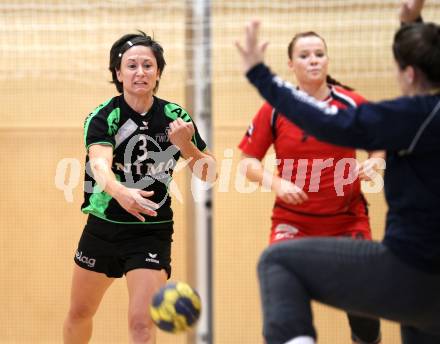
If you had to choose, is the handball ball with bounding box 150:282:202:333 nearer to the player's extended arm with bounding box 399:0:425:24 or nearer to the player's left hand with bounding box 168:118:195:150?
the player's left hand with bounding box 168:118:195:150

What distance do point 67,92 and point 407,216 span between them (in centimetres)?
369

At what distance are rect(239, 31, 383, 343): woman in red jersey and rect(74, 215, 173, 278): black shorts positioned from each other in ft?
1.96

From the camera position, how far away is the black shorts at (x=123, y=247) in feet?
13.1

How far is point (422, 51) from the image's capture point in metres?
2.67

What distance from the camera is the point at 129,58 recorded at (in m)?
4.04

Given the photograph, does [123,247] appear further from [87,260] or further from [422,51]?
[422,51]

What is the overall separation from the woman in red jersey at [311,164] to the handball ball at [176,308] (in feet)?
2.19

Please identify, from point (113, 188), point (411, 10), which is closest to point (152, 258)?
point (113, 188)

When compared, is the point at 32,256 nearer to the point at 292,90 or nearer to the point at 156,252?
the point at 156,252

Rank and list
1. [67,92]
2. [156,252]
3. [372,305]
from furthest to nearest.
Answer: [67,92] < [156,252] < [372,305]

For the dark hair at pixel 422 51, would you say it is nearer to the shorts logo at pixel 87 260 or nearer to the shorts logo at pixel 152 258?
the shorts logo at pixel 152 258

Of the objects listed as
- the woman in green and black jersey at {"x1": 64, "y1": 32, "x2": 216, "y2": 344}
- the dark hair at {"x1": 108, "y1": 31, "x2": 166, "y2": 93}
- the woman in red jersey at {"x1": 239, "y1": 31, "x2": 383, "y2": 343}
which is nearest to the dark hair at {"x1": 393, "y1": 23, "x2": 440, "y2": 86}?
the woman in red jersey at {"x1": 239, "y1": 31, "x2": 383, "y2": 343}

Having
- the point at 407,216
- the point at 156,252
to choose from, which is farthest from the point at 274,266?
the point at 156,252

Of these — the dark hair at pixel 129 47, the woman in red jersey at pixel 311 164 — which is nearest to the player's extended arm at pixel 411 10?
the woman in red jersey at pixel 311 164
